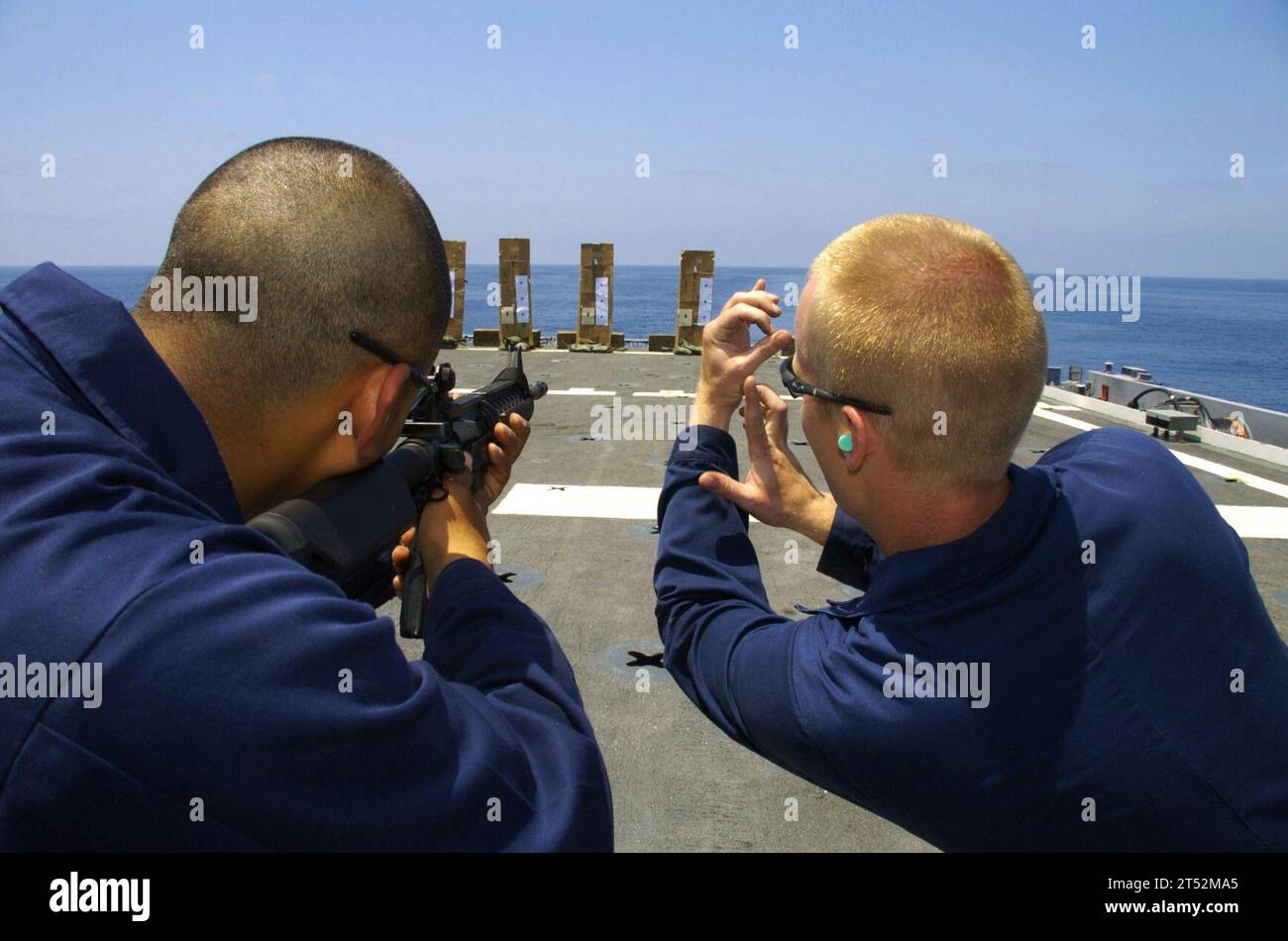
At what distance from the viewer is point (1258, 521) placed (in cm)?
723

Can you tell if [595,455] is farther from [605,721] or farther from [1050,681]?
[1050,681]

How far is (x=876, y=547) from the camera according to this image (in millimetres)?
2418

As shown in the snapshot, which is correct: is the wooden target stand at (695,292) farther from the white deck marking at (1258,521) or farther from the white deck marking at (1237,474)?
the white deck marking at (1258,521)

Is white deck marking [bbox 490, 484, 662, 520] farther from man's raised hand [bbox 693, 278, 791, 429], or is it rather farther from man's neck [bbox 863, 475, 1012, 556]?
man's neck [bbox 863, 475, 1012, 556]

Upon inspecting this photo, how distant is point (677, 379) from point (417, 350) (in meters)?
13.9

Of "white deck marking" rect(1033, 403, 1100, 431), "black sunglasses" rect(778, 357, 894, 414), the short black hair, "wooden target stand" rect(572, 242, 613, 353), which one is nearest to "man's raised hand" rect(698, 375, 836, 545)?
"black sunglasses" rect(778, 357, 894, 414)

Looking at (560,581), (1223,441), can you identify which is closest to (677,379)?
(1223,441)

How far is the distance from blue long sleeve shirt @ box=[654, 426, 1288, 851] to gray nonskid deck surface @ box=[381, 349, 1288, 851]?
14cm

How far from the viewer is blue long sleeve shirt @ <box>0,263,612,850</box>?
3.55 ft

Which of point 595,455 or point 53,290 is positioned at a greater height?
point 53,290

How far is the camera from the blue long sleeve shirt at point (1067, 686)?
1561 millimetres

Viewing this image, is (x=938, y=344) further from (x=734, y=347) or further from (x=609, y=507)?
(x=609, y=507)

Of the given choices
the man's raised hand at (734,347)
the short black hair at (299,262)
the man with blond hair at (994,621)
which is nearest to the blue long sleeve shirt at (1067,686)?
the man with blond hair at (994,621)

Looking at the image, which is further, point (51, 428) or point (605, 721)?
point (605, 721)
